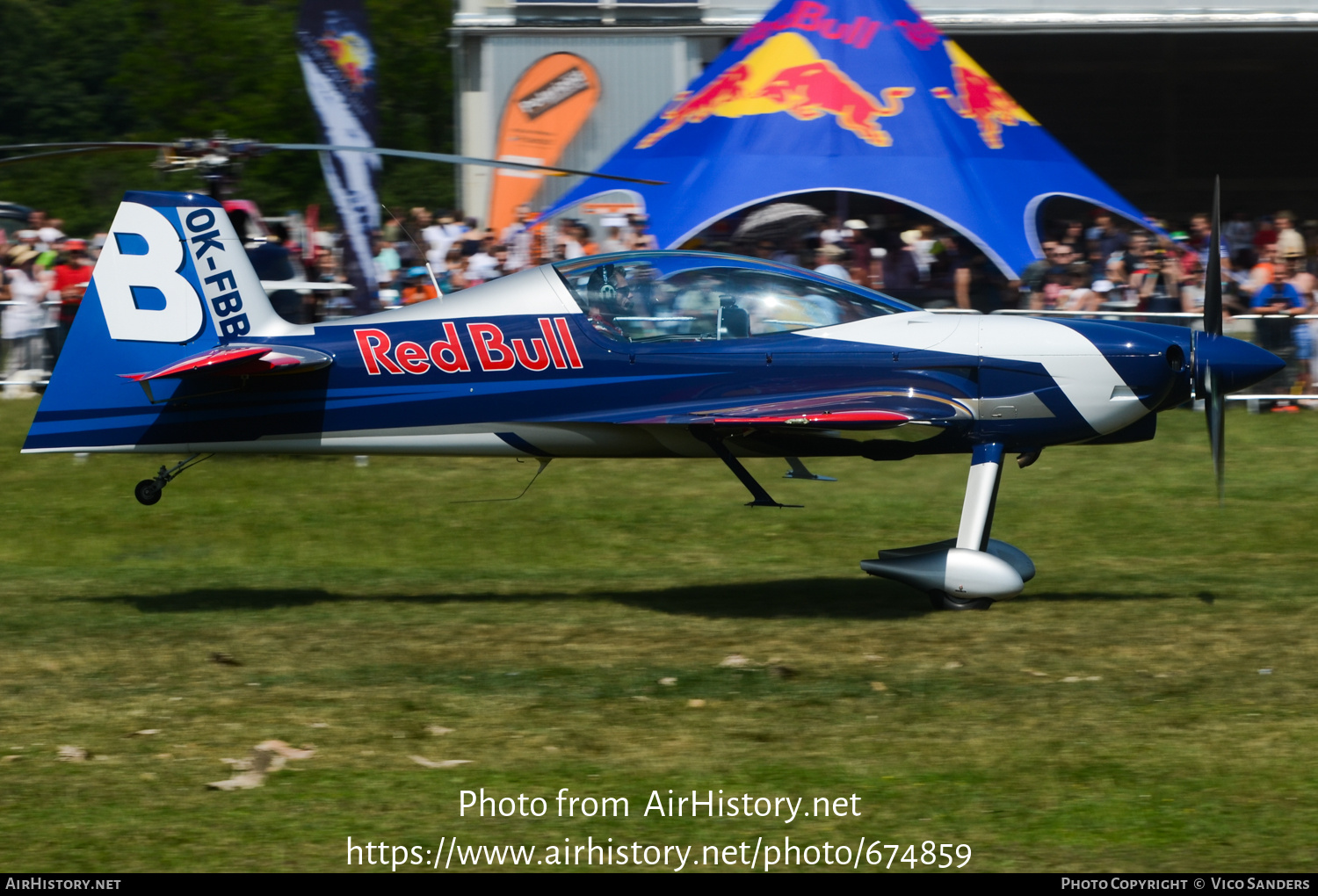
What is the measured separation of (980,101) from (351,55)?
8.52 metres

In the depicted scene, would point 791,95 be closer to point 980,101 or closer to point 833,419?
point 980,101

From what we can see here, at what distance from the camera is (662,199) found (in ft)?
63.7

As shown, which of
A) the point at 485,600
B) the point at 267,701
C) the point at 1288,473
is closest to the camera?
the point at 267,701

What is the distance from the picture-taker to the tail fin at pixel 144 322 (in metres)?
9.88

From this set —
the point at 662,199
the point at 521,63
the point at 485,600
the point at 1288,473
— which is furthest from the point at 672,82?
the point at 485,600

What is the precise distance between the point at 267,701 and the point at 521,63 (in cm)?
2171

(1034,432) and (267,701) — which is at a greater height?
(1034,432)

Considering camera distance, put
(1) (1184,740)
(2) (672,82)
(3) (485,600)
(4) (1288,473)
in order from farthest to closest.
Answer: (2) (672,82) → (4) (1288,473) → (3) (485,600) → (1) (1184,740)

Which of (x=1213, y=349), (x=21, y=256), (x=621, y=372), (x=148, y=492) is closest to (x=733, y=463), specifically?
(x=621, y=372)

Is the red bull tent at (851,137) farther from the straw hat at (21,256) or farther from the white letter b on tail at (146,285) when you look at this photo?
the white letter b on tail at (146,285)

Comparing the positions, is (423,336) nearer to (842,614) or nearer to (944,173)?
(842,614)

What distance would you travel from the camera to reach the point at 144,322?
32.7 feet

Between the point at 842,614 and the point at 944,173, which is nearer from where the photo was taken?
the point at 842,614

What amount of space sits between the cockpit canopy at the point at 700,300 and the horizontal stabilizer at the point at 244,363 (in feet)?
5.90
